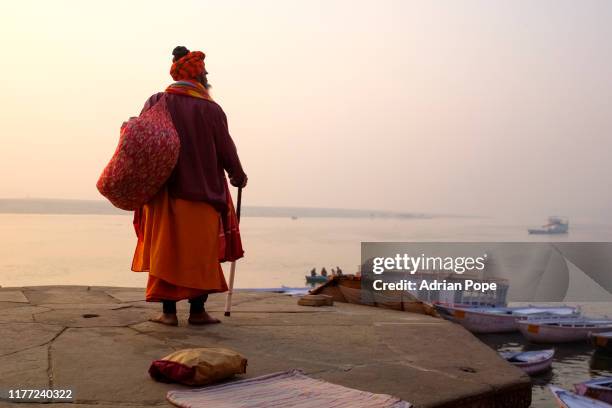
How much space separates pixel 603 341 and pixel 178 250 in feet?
92.0

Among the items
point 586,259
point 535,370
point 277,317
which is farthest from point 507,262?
point 277,317

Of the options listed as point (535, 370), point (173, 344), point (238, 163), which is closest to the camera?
point (173, 344)

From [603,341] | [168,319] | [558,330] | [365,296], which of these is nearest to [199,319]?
[168,319]

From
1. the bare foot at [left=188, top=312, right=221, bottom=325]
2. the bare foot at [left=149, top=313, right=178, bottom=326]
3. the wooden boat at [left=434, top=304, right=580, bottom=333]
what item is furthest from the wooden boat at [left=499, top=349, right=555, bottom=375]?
the bare foot at [left=149, top=313, right=178, bottom=326]

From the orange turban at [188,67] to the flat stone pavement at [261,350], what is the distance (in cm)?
153

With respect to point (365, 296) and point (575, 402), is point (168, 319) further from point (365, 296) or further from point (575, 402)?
point (575, 402)

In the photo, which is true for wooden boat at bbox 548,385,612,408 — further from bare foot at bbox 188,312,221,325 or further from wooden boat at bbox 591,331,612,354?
wooden boat at bbox 591,331,612,354

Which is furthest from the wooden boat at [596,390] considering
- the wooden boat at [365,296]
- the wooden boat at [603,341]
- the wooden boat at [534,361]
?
the wooden boat at [365,296]

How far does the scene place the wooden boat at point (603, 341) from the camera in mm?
27953

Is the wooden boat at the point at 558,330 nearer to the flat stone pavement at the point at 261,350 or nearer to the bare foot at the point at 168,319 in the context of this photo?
the flat stone pavement at the point at 261,350

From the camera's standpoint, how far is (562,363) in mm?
28000

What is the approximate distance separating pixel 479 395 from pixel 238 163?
222cm

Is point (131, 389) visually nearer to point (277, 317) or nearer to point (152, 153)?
point (152, 153)

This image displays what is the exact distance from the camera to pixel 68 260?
4281cm
